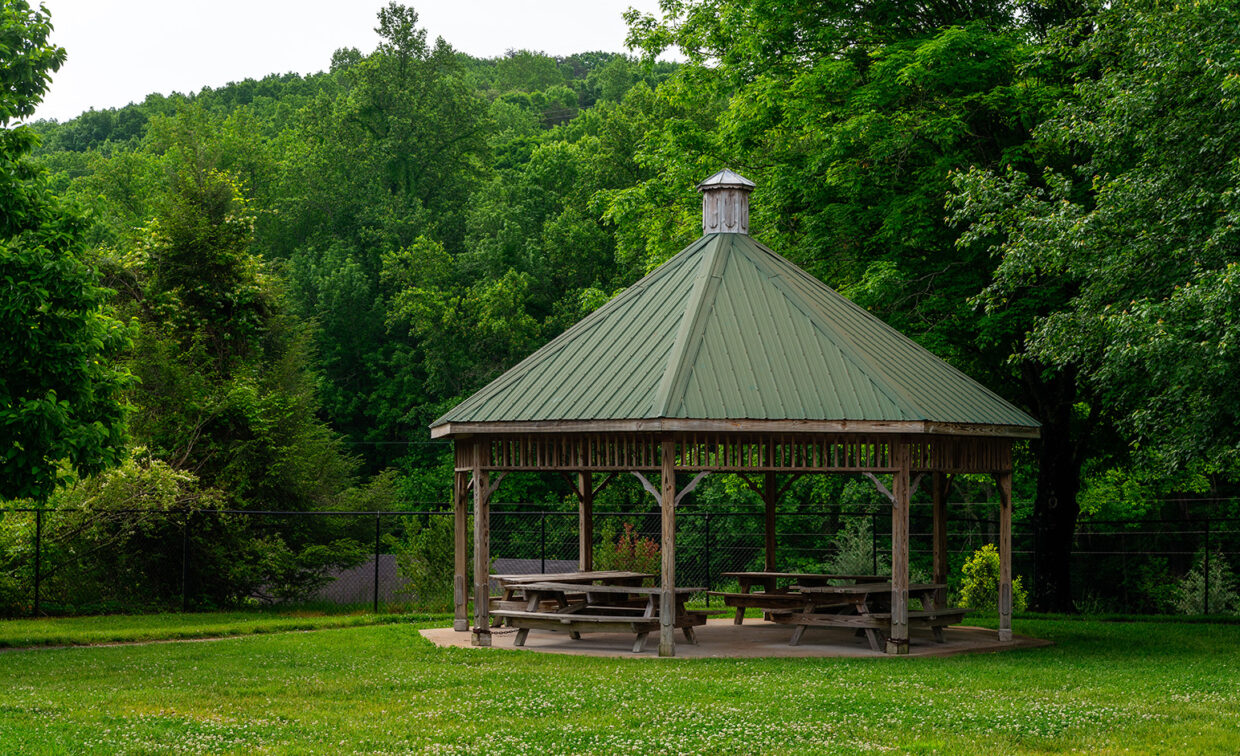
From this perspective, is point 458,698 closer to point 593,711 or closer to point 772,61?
point 593,711

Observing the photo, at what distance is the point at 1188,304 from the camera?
1469cm

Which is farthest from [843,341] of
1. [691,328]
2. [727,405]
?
[727,405]

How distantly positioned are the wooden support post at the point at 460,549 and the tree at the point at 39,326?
4.81 metres

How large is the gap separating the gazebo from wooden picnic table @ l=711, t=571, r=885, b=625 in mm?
1845

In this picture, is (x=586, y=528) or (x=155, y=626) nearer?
(x=155, y=626)

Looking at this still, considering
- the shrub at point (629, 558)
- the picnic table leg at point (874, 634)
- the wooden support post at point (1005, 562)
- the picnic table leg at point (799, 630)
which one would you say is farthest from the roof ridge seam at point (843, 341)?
the shrub at point (629, 558)

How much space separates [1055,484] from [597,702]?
581 inches

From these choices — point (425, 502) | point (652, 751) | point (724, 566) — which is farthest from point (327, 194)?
point (652, 751)

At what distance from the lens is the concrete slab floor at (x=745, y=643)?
1634 cm

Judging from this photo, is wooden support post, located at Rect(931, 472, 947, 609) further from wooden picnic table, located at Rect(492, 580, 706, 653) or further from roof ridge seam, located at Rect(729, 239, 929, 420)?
wooden picnic table, located at Rect(492, 580, 706, 653)

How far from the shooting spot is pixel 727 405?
1533 centimetres

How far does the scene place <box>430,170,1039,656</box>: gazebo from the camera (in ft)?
51.0

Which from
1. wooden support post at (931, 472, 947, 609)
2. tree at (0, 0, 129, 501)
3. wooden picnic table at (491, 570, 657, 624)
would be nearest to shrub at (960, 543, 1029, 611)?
wooden support post at (931, 472, 947, 609)

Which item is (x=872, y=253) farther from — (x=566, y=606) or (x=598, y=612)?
(x=598, y=612)
